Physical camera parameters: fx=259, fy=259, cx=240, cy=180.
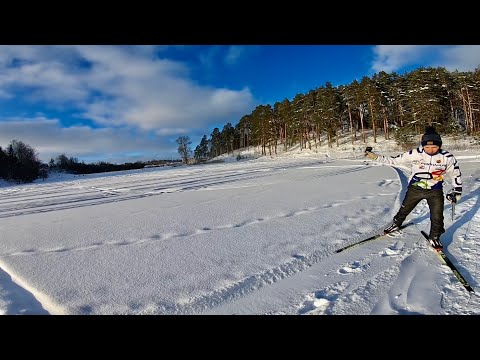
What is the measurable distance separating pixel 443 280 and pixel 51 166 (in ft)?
175

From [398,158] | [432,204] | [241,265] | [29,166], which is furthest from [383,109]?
[29,166]

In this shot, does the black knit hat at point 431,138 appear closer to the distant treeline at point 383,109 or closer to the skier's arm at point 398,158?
the skier's arm at point 398,158

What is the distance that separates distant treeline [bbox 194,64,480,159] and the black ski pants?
33.2m

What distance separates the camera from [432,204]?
3982 millimetres

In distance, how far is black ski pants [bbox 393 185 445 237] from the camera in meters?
3.80

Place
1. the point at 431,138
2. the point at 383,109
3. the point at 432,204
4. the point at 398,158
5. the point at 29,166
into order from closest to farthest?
the point at 431,138 < the point at 432,204 < the point at 398,158 < the point at 29,166 < the point at 383,109

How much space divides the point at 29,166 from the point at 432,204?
4354cm

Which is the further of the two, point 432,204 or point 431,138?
point 432,204

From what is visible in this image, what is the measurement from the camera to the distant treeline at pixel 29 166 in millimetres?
33000

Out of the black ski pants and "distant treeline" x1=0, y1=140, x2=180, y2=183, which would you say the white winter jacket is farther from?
"distant treeline" x1=0, y1=140, x2=180, y2=183

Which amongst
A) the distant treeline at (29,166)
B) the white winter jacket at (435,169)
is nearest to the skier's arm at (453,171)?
the white winter jacket at (435,169)

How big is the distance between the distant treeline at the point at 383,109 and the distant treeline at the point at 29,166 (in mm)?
31701

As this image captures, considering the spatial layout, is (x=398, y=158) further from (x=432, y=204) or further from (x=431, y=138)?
(x=432, y=204)
